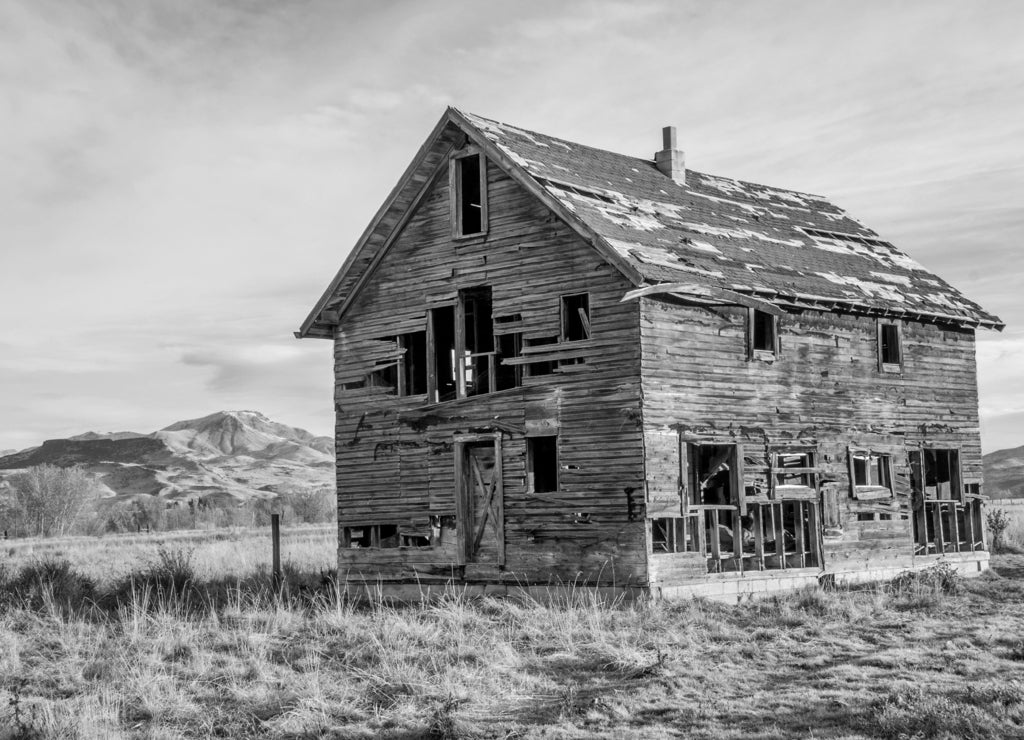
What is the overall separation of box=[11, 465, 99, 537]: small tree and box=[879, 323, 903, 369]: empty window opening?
125ft

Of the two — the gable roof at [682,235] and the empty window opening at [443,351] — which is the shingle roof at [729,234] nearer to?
the gable roof at [682,235]

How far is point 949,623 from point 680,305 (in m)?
6.00

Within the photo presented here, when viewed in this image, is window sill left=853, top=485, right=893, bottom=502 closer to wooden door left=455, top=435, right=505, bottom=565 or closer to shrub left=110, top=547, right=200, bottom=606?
wooden door left=455, top=435, right=505, bottom=565

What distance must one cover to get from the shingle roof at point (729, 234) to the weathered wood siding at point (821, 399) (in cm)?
54

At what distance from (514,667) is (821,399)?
9773mm

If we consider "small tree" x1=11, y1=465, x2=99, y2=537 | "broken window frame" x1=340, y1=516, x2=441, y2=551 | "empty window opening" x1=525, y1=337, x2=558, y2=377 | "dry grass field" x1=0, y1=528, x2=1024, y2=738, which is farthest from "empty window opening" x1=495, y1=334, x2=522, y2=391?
"small tree" x1=11, y1=465, x2=99, y2=537

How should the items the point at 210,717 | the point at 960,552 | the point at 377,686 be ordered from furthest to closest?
1. the point at 960,552
2. the point at 377,686
3. the point at 210,717

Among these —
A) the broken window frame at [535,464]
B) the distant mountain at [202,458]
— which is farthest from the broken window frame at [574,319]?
the distant mountain at [202,458]

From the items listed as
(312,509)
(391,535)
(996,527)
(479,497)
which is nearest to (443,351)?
(479,497)

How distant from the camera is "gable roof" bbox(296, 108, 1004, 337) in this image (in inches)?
757

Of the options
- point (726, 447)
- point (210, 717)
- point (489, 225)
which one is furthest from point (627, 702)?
point (489, 225)

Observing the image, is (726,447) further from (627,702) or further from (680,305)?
(627,702)

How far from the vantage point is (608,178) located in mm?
22016

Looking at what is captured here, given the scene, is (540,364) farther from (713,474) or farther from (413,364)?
(713,474)
